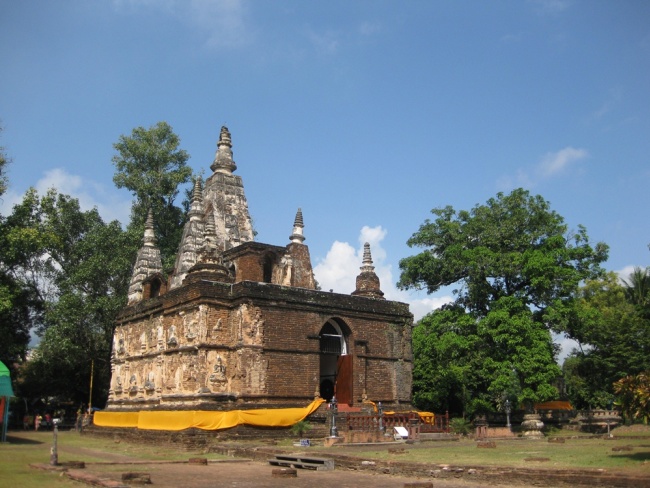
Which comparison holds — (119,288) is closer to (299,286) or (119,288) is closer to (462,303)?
(299,286)

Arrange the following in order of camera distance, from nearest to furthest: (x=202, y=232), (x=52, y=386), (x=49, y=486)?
1. (x=49, y=486)
2. (x=202, y=232)
3. (x=52, y=386)

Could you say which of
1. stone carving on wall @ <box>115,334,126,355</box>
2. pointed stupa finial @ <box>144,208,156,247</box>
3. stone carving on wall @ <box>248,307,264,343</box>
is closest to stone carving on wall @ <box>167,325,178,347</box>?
stone carving on wall @ <box>248,307,264,343</box>

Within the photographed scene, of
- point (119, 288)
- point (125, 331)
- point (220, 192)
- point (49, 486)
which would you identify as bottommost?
A: point (49, 486)

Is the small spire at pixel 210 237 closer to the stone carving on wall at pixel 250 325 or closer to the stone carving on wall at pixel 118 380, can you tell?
the stone carving on wall at pixel 250 325

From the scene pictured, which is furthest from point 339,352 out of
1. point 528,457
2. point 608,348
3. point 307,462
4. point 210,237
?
point 608,348

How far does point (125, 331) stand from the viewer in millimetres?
31234

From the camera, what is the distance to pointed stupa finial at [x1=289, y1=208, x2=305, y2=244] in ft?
94.2

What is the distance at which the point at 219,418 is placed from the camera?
863 inches

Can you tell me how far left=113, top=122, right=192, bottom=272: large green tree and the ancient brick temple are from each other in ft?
36.1

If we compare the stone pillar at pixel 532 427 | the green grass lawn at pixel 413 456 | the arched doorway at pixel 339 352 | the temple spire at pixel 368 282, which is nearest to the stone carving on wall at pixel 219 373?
the green grass lawn at pixel 413 456

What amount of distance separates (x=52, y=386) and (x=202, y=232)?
906 inches

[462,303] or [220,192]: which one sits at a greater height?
[220,192]

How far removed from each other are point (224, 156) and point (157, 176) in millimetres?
13804

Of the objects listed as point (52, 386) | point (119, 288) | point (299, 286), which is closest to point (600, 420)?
point (299, 286)
